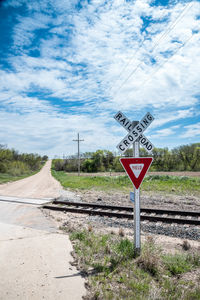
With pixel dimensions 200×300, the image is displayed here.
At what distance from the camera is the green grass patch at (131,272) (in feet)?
11.0

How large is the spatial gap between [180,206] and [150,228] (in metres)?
4.32

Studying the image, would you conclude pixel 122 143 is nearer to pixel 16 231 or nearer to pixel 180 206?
pixel 16 231

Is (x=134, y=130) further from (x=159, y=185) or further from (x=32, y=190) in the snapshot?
(x=32, y=190)

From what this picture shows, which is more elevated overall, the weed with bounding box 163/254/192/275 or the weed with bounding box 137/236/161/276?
the weed with bounding box 137/236/161/276

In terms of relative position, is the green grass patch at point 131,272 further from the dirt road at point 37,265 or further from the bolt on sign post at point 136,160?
the bolt on sign post at point 136,160

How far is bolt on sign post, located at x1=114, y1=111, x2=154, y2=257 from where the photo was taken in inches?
184

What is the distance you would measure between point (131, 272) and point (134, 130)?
9.14 feet

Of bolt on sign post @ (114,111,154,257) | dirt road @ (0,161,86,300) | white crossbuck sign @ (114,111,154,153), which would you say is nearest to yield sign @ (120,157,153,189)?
bolt on sign post @ (114,111,154,257)

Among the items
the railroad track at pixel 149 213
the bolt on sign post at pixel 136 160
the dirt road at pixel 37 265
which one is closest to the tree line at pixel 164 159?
the railroad track at pixel 149 213

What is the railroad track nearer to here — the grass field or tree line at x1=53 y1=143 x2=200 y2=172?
the grass field

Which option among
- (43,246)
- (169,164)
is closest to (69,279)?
(43,246)

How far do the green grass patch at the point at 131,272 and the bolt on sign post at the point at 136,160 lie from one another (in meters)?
0.45

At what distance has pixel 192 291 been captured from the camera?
3.41 metres

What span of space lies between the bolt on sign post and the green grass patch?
45 centimetres
